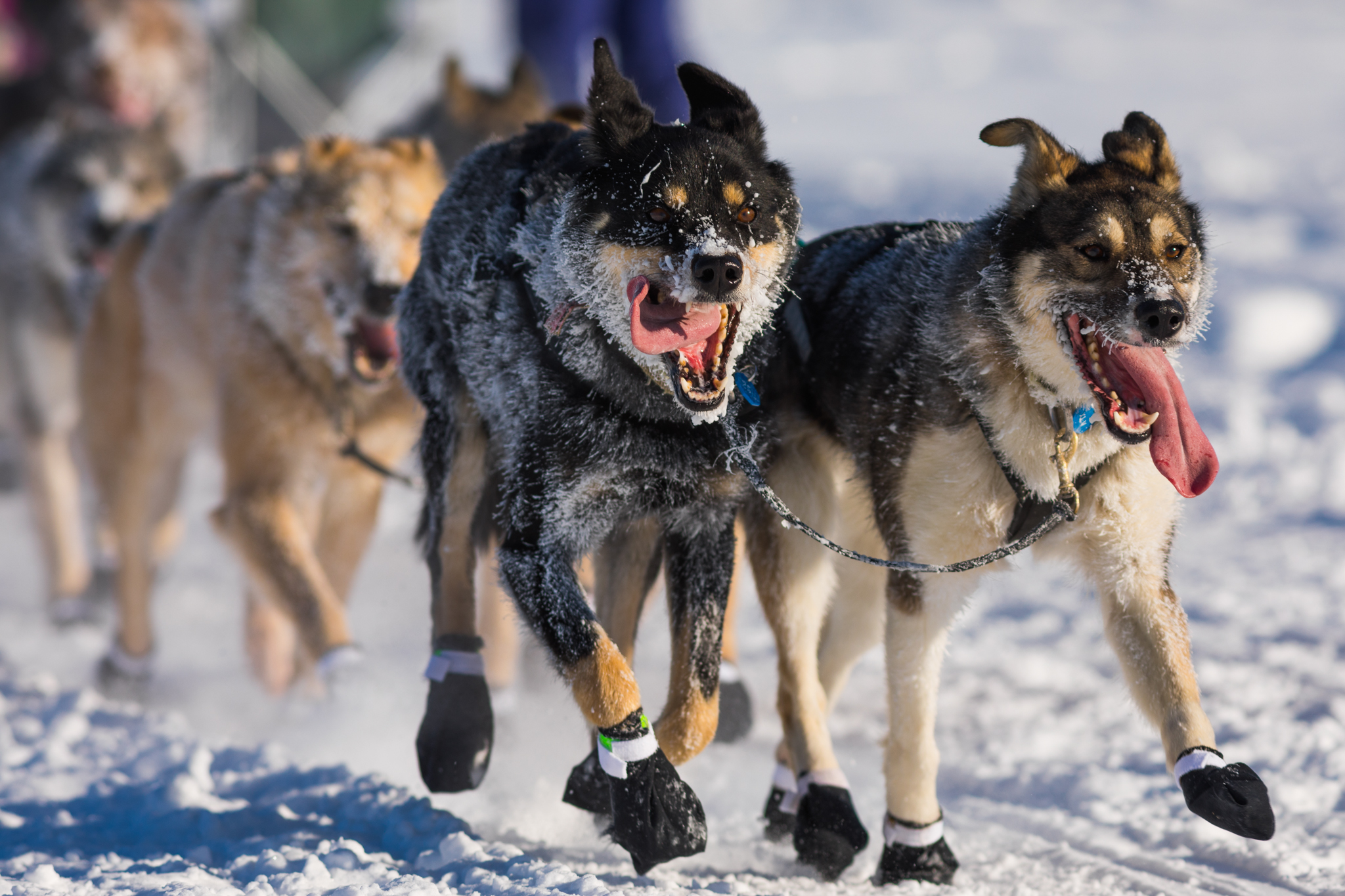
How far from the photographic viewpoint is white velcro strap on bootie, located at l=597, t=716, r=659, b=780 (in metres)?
2.80

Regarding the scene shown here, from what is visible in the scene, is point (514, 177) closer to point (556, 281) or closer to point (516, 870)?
point (556, 281)

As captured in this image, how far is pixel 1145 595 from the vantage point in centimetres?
292

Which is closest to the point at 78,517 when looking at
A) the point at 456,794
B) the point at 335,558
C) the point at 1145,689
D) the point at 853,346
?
the point at 335,558

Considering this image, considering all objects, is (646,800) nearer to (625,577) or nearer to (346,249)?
(625,577)

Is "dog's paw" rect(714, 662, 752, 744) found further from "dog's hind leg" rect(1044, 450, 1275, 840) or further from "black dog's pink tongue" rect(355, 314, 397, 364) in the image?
"black dog's pink tongue" rect(355, 314, 397, 364)

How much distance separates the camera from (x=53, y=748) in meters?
4.01

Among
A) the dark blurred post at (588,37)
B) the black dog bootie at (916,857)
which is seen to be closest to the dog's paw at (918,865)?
the black dog bootie at (916,857)

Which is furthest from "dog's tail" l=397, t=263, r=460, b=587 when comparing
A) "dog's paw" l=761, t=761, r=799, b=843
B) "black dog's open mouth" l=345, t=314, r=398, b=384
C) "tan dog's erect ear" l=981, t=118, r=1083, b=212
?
"tan dog's erect ear" l=981, t=118, r=1083, b=212

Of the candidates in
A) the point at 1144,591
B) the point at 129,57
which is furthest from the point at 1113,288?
the point at 129,57

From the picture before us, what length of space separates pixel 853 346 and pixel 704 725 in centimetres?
100

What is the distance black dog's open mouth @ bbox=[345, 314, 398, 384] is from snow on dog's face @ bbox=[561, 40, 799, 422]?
1.54 metres

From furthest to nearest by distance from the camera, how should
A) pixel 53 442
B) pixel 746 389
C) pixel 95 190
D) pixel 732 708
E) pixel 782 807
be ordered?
pixel 53 442, pixel 95 190, pixel 732 708, pixel 782 807, pixel 746 389

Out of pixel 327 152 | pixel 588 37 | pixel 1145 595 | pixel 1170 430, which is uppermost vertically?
pixel 588 37

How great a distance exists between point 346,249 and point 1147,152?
263cm
